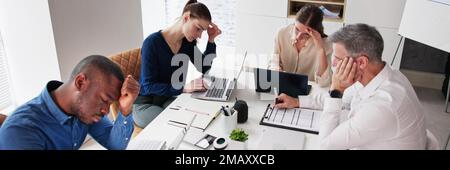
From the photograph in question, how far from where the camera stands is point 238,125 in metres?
1.81

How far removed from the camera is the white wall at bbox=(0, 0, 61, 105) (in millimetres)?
2355

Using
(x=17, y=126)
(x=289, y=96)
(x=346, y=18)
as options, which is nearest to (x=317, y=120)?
(x=289, y=96)

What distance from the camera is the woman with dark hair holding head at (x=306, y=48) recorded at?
94.0 inches

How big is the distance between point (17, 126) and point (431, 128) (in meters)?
3.04

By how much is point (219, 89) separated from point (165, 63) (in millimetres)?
405

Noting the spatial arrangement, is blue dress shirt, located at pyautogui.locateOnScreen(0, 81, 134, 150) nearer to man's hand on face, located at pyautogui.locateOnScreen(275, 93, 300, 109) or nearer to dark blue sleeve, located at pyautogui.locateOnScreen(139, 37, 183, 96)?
dark blue sleeve, located at pyautogui.locateOnScreen(139, 37, 183, 96)

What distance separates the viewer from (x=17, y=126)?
4.32ft

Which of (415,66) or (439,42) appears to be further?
(415,66)

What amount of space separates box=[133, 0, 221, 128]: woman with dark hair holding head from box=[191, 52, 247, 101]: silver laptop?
5 centimetres

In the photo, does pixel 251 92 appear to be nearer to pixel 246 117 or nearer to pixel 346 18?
pixel 246 117

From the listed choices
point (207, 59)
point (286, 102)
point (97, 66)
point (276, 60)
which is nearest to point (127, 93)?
point (97, 66)

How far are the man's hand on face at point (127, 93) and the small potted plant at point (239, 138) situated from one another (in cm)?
46

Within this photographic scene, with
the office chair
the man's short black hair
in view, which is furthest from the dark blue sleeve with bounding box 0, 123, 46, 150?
the office chair

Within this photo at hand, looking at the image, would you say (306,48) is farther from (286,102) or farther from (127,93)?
(127,93)
